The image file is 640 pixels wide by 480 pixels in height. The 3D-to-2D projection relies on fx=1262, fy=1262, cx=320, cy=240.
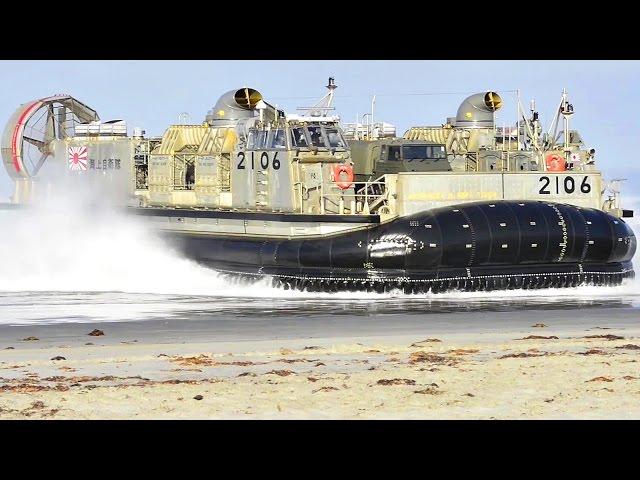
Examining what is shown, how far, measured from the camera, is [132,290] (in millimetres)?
17859

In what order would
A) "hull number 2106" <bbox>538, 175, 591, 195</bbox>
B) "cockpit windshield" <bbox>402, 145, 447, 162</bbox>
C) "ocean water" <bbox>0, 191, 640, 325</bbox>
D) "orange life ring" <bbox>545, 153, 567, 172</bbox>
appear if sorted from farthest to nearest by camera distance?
"orange life ring" <bbox>545, 153, 567, 172</bbox> < "cockpit windshield" <bbox>402, 145, 447, 162</bbox> < "hull number 2106" <bbox>538, 175, 591, 195</bbox> < "ocean water" <bbox>0, 191, 640, 325</bbox>

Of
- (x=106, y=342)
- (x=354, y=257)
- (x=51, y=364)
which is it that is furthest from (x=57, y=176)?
(x=51, y=364)

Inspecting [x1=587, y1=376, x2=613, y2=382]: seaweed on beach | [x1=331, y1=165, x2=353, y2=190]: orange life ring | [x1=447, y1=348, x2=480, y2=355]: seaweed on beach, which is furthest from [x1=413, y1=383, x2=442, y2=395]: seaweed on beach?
[x1=331, y1=165, x2=353, y2=190]: orange life ring

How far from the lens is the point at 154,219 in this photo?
787 inches

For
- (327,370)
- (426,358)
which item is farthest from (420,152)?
(327,370)

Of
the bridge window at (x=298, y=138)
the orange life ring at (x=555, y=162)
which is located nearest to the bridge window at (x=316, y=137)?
the bridge window at (x=298, y=138)

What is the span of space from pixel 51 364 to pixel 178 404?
2.35 meters

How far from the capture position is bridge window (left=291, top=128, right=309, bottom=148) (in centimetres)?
1792

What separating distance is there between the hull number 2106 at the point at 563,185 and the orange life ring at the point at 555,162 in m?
1.86

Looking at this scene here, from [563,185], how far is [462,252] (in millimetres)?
2461

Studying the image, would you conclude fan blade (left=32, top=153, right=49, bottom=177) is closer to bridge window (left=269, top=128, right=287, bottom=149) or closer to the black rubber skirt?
bridge window (left=269, top=128, right=287, bottom=149)

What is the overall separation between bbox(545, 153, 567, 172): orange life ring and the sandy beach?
6478mm

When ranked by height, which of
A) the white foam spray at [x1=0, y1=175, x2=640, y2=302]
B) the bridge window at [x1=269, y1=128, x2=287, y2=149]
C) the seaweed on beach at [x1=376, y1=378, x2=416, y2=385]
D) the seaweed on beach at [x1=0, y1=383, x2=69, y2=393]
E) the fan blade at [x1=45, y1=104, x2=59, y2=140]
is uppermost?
the fan blade at [x1=45, y1=104, x2=59, y2=140]

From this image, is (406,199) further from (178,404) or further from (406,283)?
(178,404)
